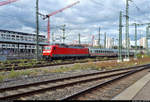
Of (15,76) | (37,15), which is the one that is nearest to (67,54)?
(37,15)

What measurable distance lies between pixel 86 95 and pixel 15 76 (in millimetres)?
6681

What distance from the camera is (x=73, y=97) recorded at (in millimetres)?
6055

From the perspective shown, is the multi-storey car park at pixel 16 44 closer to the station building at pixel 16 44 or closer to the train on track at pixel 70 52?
the station building at pixel 16 44

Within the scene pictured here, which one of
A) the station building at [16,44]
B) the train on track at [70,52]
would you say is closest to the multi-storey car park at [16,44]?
the station building at [16,44]

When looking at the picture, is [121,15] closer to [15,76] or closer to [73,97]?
[15,76]

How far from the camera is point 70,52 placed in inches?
1247

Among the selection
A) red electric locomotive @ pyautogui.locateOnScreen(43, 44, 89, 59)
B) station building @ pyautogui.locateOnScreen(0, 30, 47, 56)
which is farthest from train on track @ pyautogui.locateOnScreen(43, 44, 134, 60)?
station building @ pyautogui.locateOnScreen(0, 30, 47, 56)

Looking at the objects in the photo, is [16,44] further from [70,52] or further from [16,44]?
[70,52]

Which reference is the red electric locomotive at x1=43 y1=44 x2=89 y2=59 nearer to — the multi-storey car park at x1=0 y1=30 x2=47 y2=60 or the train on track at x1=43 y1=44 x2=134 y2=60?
the train on track at x1=43 y1=44 x2=134 y2=60

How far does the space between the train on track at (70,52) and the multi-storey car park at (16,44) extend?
8.89m

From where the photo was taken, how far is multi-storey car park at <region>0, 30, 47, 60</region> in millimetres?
31933

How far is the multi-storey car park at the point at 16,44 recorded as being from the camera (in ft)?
105

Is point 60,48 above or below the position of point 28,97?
above

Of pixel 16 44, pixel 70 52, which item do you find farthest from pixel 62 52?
pixel 16 44
